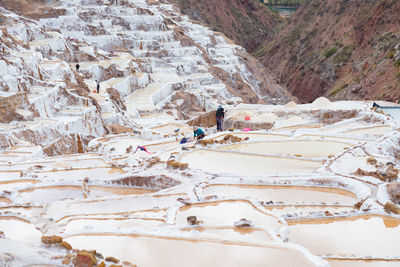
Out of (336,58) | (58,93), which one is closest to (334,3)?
(336,58)

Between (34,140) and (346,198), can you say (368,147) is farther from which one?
(34,140)

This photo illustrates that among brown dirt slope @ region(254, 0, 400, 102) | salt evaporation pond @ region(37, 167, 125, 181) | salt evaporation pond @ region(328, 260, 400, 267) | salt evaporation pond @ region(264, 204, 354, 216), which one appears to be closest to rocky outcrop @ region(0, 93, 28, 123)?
salt evaporation pond @ region(37, 167, 125, 181)

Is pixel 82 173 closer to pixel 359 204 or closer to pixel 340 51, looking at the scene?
pixel 359 204

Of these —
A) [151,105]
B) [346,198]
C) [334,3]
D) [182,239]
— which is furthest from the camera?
[334,3]

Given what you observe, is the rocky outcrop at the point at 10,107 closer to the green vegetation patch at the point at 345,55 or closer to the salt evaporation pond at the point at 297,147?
the salt evaporation pond at the point at 297,147

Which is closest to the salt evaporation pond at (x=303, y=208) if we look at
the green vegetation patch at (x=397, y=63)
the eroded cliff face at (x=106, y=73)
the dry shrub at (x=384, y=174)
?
the dry shrub at (x=384, y=174)

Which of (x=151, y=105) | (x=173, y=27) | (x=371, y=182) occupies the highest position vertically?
(x=173, y=27)
